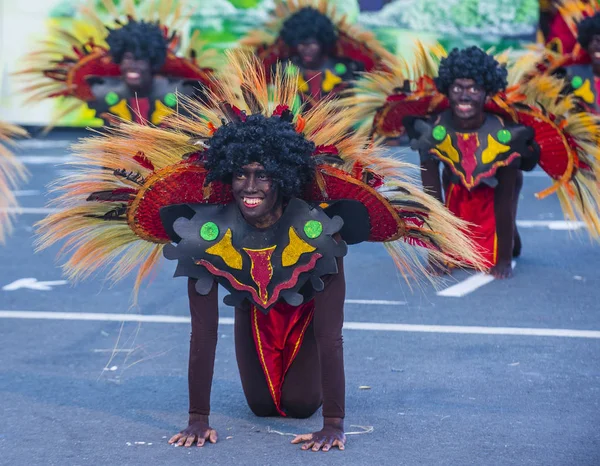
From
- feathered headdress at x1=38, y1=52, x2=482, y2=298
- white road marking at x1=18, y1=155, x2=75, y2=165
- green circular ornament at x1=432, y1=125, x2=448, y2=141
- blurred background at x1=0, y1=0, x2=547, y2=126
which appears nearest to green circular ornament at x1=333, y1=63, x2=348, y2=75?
blurred background at x1=0, y1=0, x2=547, y2=126

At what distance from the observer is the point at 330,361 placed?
4.73m

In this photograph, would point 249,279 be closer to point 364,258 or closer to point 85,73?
point 364,258

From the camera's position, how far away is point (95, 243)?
5.11 m

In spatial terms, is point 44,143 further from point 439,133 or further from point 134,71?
point 439,133

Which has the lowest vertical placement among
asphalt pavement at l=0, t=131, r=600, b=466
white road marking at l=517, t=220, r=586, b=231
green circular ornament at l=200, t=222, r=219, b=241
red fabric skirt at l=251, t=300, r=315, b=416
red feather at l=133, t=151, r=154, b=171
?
asphalt pavement at l=0, t=131, r=600, b=466

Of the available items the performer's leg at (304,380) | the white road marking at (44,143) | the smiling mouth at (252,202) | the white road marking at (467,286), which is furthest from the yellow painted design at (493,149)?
the white road marking at (44,143)

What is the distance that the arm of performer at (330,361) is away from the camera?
4738 millimetres

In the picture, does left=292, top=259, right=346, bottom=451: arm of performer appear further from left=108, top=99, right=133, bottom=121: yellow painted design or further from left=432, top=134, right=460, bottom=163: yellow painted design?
left=108, top=99, right=133, bottom=121: yellow painted design

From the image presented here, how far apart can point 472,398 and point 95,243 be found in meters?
1.77

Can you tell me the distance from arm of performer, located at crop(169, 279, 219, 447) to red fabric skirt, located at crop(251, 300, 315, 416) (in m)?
0.31

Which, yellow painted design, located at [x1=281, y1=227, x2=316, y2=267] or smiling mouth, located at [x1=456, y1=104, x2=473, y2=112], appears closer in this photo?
yellow painted design, located at [x1=281, y1=227, x2=316, y2=267]

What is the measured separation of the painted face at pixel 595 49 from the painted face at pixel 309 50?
2.38 meters

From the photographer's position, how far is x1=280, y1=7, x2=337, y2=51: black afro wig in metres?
11.3

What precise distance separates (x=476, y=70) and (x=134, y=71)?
3101 millimetres
